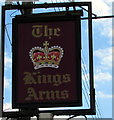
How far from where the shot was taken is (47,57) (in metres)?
9.03

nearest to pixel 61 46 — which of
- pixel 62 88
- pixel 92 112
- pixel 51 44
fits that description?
pixel 51 44

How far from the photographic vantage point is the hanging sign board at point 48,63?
29.1 feet

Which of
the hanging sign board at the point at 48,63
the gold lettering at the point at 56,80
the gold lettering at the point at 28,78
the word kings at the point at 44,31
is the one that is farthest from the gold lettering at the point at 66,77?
the word kings at the point at 44,31

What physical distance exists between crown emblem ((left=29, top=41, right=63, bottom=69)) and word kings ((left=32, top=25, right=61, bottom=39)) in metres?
0.21

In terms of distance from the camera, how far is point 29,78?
29.7 feet

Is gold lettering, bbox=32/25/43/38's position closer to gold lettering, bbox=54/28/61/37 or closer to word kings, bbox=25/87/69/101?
gold lettering, bbox=54/28/61/37

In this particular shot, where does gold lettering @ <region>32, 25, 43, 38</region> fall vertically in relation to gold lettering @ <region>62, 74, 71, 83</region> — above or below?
above

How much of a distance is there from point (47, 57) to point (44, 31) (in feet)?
2.04

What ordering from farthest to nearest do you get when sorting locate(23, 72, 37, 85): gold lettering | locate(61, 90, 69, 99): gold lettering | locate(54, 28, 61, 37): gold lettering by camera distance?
locate(54, 28, 61, 37): gold lettering
locate(23, 72, 37, 85): gold lettering
locate(61, 90, 69, 99): gold lettering

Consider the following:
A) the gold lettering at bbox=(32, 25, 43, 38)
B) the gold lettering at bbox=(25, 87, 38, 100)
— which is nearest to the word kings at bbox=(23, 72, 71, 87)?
the gold lettering at bbox=(25, 87, 38, 100)

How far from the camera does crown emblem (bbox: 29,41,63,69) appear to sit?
355 inches

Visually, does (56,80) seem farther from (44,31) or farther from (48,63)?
(44,31)

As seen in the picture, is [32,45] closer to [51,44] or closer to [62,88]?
[51,44]

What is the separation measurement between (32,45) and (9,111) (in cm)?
160
